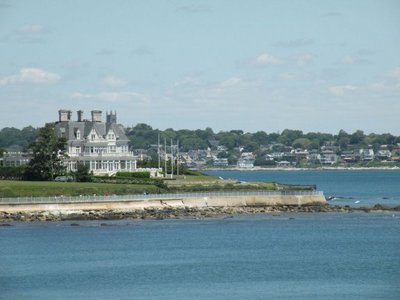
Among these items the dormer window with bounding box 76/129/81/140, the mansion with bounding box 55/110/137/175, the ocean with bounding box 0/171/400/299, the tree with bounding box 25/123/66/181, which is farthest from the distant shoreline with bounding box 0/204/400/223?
the dormer window with bounding box 76/129/81/140

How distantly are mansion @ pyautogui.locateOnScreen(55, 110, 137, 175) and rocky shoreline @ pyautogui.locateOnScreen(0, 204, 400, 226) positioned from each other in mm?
27512

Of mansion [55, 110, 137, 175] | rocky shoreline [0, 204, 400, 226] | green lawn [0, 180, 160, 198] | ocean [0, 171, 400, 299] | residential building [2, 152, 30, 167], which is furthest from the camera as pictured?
residential building [2, 152, 30, 167]

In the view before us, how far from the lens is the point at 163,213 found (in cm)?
10950

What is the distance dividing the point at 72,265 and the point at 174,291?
1314cm

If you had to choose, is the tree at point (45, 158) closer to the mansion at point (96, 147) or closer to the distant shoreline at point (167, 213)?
the mansion at point (96, 147)

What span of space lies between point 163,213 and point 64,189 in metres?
10.0

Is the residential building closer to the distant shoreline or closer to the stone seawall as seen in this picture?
the stone seawall

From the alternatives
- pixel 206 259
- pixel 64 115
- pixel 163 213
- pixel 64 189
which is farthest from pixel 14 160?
pixel 206 259

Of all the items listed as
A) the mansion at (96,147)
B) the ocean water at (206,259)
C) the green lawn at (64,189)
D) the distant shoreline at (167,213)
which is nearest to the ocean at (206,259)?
the ocean water at (206,259)

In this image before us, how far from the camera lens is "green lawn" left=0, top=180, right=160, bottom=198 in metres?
110

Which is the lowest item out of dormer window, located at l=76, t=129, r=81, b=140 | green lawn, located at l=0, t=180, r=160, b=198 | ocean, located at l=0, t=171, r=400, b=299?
ocean, located at l=0, t=171, r=400, b=299

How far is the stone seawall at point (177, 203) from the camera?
4161 inches

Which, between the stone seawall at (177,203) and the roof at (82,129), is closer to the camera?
the stone seawall at (177,203)

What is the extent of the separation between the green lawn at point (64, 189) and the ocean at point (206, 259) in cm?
902
